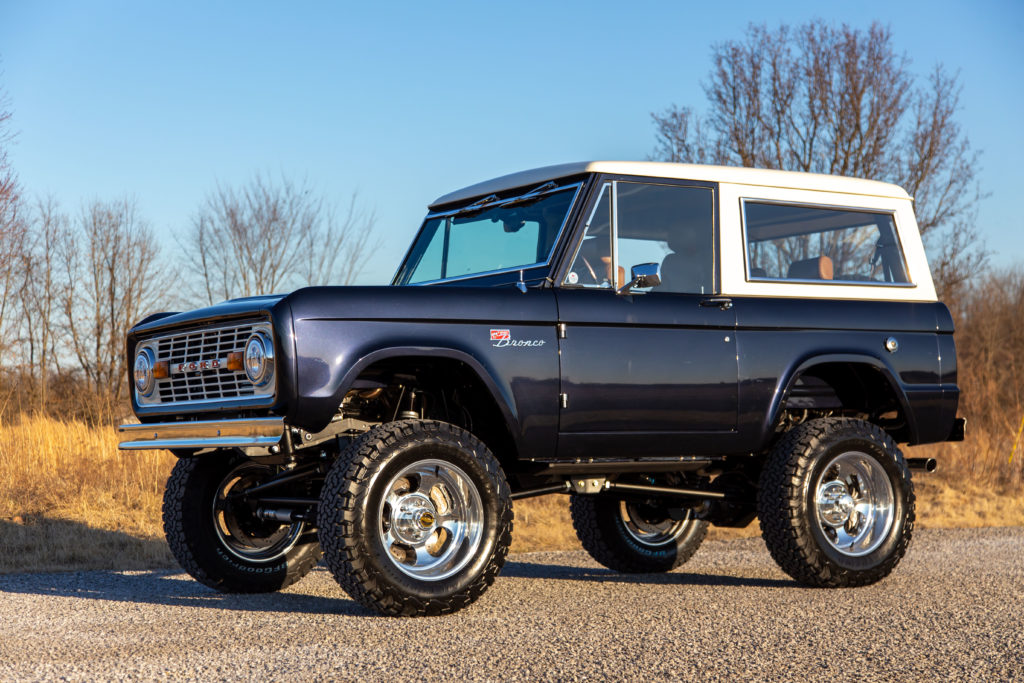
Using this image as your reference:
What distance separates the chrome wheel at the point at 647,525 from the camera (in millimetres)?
7651

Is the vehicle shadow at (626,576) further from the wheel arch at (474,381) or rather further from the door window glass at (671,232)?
the door window glass at (671,232)

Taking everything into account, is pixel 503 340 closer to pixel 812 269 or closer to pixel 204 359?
pixel 204 359

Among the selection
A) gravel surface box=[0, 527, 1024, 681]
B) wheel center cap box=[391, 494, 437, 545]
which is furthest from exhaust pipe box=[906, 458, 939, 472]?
wheel center cap box=[391, 494, 437, 545]

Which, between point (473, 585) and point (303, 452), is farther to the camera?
point (303, 452)

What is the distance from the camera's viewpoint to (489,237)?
6.79 m

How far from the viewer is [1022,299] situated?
3684 cm

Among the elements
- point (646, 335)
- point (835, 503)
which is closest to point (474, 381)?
point (646, 335)

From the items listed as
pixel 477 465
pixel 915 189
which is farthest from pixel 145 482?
pixel 915 189

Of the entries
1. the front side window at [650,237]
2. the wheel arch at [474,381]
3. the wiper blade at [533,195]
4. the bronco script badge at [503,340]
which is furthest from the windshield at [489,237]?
the wheel arch at [474,381]

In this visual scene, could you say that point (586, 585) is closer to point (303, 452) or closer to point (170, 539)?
point (303, 452)

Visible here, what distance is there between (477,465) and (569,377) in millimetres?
750

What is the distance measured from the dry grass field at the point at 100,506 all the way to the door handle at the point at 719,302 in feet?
11.4

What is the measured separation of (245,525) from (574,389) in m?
2.14

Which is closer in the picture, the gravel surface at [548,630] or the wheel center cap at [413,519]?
the gravel surface at [548,630]
